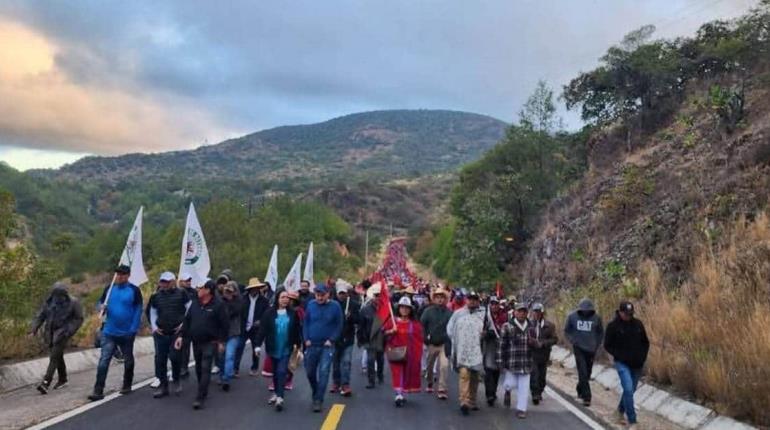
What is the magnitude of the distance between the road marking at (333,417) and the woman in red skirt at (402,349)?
1074mm

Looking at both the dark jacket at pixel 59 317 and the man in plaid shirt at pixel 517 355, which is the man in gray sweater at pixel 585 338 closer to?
the man in plaid shirt at pixel 517 355

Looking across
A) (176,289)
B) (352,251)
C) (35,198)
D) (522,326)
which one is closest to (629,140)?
(522,326)

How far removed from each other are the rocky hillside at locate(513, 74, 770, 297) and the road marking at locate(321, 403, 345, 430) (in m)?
10.7

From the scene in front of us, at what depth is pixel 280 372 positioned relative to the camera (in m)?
10.4

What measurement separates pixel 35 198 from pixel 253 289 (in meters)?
125

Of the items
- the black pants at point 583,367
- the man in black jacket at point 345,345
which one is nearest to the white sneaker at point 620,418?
the black pants at point 583,367

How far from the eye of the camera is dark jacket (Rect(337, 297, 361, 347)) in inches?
496

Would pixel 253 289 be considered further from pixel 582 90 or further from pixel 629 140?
pixel 582 90

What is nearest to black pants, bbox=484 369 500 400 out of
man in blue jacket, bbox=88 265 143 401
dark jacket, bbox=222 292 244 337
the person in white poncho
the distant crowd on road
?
the distant crowd on road

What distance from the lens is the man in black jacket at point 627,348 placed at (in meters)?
9.97

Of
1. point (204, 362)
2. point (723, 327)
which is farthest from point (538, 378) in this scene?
point (204, 362)

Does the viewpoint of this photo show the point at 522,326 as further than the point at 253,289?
No

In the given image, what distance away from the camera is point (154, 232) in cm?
8612

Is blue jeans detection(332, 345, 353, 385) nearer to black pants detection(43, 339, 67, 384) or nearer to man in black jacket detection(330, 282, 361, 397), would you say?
man in black jacket detection(330, 282, 361, 397)
